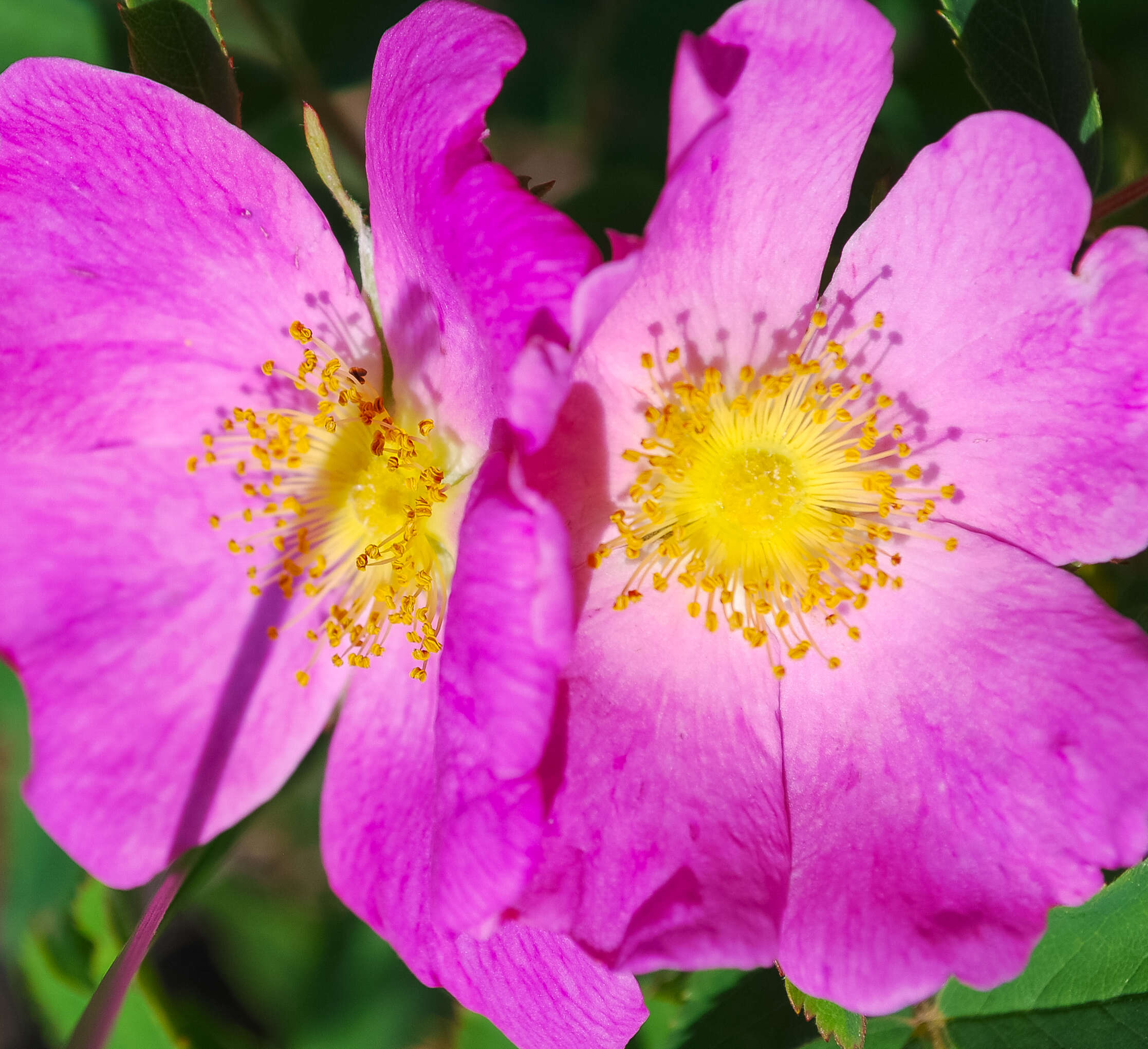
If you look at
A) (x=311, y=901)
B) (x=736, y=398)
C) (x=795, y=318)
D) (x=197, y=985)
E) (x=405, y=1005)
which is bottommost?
(x=197, y=985)

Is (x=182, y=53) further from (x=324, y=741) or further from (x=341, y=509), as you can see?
(x=324, y=741)

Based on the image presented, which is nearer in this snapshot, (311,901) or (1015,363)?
(1015,363)

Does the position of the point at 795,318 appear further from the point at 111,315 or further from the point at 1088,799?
the point at 111,315

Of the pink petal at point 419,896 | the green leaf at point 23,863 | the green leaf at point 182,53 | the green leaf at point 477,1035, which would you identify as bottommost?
the green leaf at point 23,863

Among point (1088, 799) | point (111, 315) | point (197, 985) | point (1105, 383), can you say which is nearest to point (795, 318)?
point (1105, 383)

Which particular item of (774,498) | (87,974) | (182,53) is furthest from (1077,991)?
(182,53)

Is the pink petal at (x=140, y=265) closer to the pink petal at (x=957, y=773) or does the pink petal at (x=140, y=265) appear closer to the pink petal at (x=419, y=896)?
the pink petal at (x=419, y=896)

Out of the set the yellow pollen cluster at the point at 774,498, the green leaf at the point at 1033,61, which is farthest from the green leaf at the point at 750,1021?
the green leaf at the point at 1033,61

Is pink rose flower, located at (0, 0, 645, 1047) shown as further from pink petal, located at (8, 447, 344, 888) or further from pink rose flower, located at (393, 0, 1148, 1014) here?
pink rose flower, located at (393, 0, 1148, 1014)
